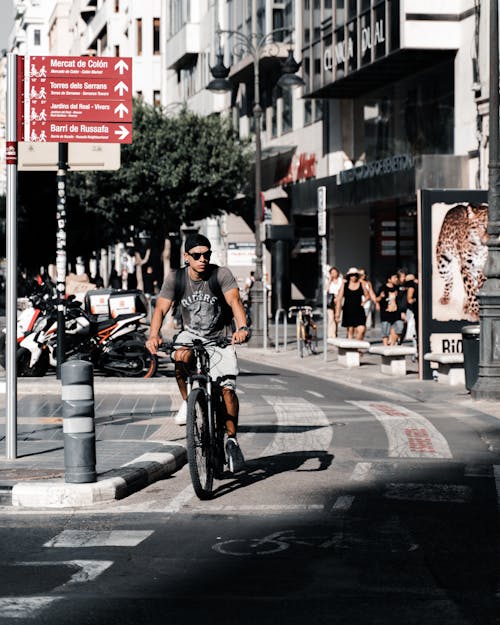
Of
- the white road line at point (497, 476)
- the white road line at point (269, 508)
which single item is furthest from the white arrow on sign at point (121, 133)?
the white road line at point (269, 508)

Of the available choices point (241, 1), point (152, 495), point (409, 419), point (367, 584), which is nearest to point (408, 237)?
point (241, 1)

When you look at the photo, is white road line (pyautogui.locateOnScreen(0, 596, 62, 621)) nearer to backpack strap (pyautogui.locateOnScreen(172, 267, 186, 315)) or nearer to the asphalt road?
the asphalt road

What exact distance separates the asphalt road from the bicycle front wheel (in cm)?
16

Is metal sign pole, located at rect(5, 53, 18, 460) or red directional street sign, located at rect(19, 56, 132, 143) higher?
red directional street sign, located at rect(19, 56, 132, 143)

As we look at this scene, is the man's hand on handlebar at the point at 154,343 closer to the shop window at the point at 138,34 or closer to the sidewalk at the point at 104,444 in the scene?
the sidewalk at the point at 104,444

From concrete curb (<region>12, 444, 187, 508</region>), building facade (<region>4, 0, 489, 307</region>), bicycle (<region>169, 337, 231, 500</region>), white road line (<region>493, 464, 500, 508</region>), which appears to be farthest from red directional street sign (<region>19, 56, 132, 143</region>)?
building facade (<region>4, 0, 489, 307</region>)

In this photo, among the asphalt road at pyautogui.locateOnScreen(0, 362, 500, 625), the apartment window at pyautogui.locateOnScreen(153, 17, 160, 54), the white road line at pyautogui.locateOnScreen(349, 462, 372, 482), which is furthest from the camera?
the apartment window at pyautogui.locateOnScreen(153, 17, 160, 54)

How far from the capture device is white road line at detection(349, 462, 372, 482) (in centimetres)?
1014

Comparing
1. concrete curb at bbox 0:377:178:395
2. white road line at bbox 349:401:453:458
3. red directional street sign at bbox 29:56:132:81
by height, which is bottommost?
white road line at bbox 349:401:453:458

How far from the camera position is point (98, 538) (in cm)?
766

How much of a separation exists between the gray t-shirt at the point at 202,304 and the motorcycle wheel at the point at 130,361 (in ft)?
36.7

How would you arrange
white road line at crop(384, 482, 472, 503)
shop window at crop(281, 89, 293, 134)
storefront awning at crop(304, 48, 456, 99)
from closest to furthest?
white road line at crop(384, 482, 472, 503) < storefront awning at crop(304, 48, 456, 99) < shop window at crop(281, 89, 293, 134)

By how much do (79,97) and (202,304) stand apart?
12.2ft

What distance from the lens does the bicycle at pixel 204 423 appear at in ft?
28.8
